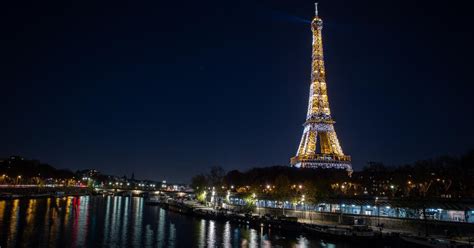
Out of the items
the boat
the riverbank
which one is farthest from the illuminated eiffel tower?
the boat

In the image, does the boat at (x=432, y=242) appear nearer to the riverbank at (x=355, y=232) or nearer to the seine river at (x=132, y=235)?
the riverbank at (x=355, y=232)

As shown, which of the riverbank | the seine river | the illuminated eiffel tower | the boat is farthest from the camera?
the illuminated eiffel tower

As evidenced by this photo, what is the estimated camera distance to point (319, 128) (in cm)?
9769

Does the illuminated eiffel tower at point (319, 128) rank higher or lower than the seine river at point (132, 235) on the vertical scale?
higher

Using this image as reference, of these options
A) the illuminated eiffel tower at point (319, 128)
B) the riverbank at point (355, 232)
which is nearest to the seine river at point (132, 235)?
the riverbank at point (355, 232)

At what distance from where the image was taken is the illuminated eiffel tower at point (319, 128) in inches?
3755

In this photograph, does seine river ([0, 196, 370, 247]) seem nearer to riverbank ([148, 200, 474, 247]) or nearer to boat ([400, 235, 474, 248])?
riverbank ([148, 200, 474, 247])

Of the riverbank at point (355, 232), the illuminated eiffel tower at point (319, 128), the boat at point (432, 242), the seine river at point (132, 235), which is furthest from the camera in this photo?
the illuminated eiffel tower at point (319, 128)

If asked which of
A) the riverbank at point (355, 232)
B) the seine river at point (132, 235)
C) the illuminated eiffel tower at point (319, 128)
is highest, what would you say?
the illuminated eiffel tower at point (319, 128)

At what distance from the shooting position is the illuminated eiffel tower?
3755 inches

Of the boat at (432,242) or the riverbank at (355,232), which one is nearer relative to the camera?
the boat at (432,242)

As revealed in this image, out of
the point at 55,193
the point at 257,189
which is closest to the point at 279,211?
the point at 257,189

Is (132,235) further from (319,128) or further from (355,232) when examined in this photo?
(319,128)

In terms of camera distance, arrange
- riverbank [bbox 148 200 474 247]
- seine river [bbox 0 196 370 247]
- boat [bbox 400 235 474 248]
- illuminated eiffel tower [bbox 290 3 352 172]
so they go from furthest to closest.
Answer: illuminated eiffel tower [bbox 290 3 352 172] < seine river [bbox 0 196 370 247] < riverbank [bbox 148 200 474 247] < boat [bbox 400 235 474 248]
